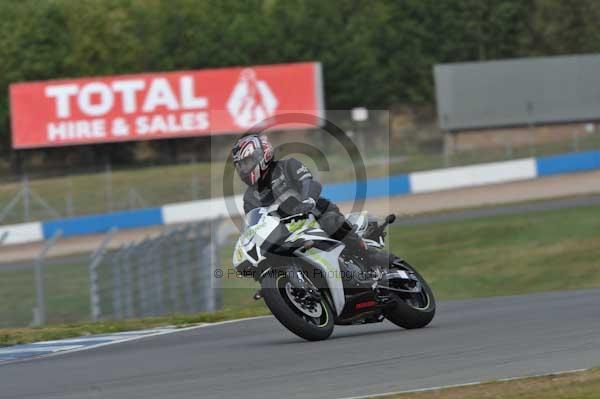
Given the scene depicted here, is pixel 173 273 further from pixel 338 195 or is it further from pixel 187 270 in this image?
pixel 338 195

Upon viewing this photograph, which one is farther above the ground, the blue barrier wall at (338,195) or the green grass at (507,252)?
the blue barrier wall at (338,195)

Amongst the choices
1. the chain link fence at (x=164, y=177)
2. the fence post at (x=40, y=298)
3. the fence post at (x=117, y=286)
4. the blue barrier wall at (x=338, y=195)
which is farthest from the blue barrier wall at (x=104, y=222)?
the fence post at (x=117, y=286)

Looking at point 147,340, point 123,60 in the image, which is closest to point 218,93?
point 123,60

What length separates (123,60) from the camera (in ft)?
162

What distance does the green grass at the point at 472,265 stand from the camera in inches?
664

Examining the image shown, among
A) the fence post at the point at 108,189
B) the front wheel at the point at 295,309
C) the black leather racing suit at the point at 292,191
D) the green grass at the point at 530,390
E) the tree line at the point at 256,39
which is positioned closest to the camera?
the green grass at the point at 530,390

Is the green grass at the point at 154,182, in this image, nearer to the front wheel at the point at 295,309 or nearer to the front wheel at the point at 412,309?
the front wheel at the point at 412,309

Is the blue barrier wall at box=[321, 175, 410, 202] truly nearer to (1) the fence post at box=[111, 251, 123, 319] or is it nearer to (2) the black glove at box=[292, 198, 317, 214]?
(1) the fence post at box=[111, 251, 123, 319]

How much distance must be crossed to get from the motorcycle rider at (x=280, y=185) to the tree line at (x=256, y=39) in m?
37.5

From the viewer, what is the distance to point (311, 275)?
9.48 meters

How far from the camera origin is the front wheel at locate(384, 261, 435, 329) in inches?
402

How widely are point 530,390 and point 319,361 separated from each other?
191 centimetres

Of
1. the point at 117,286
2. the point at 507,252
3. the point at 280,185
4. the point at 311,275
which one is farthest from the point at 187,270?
the point at 311,275

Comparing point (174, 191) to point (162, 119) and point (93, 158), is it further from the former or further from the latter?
point (93, 158)
